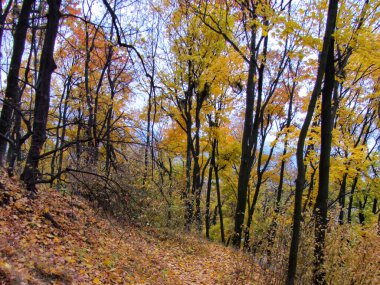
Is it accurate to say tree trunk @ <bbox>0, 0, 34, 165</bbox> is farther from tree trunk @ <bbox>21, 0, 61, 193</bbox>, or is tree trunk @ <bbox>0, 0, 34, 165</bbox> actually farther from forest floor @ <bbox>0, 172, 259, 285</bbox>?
forest floor @ <bbox>0, 172, 259, 285</bbox>

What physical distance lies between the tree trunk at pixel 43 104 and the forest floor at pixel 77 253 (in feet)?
1.08

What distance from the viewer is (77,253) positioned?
5121 millimetres

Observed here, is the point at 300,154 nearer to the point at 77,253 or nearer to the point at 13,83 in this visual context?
the point at 77,253

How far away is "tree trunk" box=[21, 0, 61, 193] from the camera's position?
5.62m

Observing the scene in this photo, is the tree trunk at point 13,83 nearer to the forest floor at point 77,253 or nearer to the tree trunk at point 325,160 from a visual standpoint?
the forest floor at point 77,253

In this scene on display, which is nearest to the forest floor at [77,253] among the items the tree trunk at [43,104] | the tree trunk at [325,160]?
the tree trunk at [43,104]

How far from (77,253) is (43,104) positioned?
9.00 feet

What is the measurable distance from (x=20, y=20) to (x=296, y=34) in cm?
550

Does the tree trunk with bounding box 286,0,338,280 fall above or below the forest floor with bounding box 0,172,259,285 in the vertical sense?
above

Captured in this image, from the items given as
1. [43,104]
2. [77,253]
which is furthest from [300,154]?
[43,104]

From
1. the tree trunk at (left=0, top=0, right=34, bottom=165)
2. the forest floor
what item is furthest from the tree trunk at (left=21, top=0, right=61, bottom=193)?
the tree trunk at (left=0, top=0, right=34, bottom=165)

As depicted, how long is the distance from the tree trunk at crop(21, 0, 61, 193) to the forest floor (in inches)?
13.0

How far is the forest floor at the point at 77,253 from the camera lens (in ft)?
12.6

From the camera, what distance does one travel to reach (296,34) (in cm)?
564
